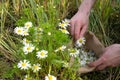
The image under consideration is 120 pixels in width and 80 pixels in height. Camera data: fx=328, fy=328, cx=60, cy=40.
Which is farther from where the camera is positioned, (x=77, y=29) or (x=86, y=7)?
(x=86, y=7)

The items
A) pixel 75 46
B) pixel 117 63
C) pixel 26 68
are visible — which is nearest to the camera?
pixel 26 68

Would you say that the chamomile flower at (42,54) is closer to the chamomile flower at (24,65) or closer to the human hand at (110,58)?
the chamomile flower at (24,65)

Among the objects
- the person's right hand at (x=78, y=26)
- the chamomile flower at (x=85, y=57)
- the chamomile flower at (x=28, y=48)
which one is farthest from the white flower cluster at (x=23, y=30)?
the chamomile flower at (x=85, y=57)

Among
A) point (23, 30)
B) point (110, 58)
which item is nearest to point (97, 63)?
point (110, 58)

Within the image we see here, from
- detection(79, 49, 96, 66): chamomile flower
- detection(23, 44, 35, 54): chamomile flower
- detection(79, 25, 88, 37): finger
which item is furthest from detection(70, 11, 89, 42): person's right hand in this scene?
detection(23, 44, 35, 54): chamomile flower

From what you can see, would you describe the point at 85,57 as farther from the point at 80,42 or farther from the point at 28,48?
the point at 28,48

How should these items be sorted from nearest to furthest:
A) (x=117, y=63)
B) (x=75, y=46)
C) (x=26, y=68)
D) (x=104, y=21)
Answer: (x=26, y=68)
(x=117, y=63)
(x=75, y=46)
(x=104, y=21)

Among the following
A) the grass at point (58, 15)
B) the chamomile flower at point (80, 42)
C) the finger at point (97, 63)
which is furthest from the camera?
the grass at point (58, 15)

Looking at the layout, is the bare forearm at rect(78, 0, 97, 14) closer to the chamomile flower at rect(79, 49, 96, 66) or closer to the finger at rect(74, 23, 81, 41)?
the finger at rect(74, 23, 81, 41)

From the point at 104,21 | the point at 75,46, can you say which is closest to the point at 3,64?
the point at 75,46

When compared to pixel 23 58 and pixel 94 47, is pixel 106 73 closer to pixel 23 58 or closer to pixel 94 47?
pixel 94 47

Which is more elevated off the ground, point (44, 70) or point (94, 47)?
point (94, 47)
